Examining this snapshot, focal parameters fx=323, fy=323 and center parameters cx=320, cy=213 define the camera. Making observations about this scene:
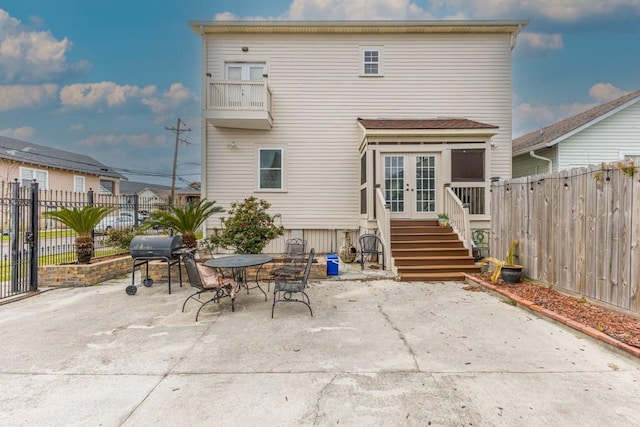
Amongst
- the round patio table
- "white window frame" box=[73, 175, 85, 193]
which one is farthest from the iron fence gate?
"white window frame" box=[73, 175, 85, 193]

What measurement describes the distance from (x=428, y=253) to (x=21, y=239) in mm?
9077

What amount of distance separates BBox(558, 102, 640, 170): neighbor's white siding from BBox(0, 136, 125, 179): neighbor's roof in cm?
2889

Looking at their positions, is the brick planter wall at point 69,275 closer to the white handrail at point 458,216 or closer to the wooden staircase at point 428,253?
the wooden staircase at point 428,253

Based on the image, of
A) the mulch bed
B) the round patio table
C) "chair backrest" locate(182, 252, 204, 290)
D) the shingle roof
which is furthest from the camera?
the shingle roof

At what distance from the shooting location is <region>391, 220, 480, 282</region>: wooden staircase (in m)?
7.77

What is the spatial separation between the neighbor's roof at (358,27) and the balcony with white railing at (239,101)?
237 centimetres

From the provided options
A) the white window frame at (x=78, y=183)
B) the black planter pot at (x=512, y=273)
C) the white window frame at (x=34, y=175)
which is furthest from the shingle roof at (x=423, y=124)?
the white window frame at (x=78, y=183)

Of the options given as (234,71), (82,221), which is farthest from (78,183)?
(82,221)

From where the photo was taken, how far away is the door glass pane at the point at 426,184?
33.3 feet

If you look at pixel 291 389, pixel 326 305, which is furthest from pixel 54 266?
pixel 291 389

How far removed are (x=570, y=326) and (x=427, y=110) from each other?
8.92 m

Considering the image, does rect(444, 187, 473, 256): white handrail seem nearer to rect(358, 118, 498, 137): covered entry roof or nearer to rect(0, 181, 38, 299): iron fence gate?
rect(358, 118, 498, 137): covered entry roof

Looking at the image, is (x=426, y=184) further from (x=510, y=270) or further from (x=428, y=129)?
(x=510, y=270)

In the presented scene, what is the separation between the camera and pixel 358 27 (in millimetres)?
11297
